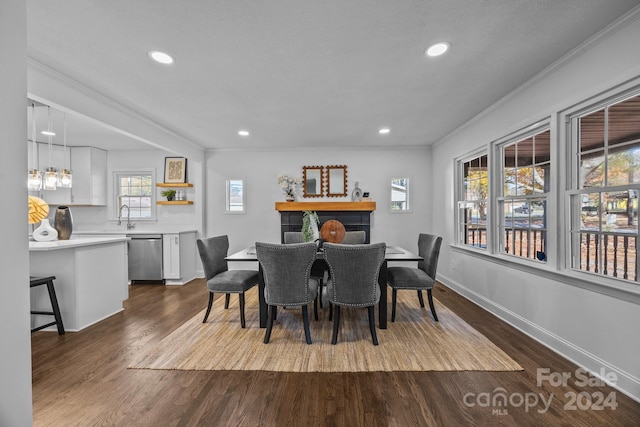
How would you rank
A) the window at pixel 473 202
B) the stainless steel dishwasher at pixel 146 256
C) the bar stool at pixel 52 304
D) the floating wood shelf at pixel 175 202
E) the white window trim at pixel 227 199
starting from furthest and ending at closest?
1. the white window trim at pixel 227 199
2. the floating wood shelf at pixel 175 202
3. the stainless steel dishwasher at pixel 146 256
4. the window at pixel 473 202
5. the bar stool at pixel 52 304

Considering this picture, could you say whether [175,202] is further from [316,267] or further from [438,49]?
[438,49]

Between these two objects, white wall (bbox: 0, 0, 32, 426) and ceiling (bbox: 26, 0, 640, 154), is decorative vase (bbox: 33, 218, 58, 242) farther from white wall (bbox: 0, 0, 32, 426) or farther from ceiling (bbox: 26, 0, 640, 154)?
white wall (bbox: 0, 0, 32, 426)

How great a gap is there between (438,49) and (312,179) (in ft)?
11.1

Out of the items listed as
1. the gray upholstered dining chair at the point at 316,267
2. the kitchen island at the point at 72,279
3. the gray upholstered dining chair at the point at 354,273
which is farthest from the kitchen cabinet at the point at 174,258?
the gray upholstered dining chair at the point at 354,273

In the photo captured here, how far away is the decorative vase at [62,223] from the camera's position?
3092 mm

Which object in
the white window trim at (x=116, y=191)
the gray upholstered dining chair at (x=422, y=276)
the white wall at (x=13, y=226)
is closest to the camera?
the white wall at (x=13, y=226)

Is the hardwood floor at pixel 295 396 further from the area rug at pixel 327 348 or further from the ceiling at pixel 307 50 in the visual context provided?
the ceiling at pixel 307 50

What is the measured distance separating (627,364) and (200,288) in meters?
4.78

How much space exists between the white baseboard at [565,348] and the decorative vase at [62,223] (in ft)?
16.0

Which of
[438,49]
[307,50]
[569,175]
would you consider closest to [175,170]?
[307,50]

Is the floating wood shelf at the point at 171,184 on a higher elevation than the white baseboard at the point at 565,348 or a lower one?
higher

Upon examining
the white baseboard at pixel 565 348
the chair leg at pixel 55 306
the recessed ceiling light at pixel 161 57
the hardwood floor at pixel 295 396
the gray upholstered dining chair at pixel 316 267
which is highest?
the recessed ceiling light at pixel 161 57

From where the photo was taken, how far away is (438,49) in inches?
82.7

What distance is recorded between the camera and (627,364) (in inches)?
71.8
